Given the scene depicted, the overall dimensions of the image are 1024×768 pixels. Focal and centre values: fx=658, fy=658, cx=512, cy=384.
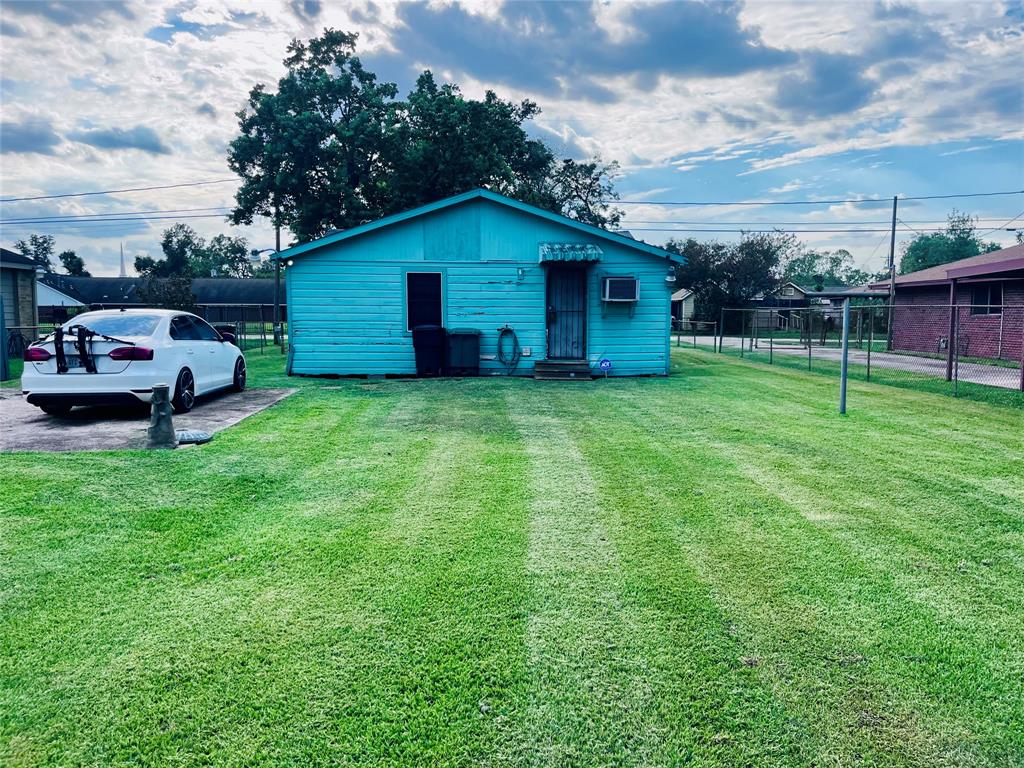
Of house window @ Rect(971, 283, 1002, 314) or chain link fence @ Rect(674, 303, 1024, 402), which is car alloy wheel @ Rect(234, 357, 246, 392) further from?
house window @ Rect(971, 283, 1002, 314)

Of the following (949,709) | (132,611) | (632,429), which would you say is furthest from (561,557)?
(632,429)

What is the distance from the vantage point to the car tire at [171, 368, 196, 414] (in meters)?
8.05

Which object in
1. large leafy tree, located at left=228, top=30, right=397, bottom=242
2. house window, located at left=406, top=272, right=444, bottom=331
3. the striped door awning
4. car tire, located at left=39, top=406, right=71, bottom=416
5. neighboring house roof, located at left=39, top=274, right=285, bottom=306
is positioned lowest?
car tire, located at left=39, top=406, right=71, bottom=416

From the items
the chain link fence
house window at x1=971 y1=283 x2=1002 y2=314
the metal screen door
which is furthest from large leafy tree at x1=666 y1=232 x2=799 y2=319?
the metal screen door

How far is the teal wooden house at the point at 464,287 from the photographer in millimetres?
13453

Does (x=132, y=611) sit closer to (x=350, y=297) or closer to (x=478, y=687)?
(x=478, y=687)

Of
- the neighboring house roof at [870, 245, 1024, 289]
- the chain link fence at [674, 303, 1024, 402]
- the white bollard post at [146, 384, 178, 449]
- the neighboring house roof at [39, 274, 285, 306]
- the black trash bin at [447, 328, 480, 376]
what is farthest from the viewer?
the neighboring house roof at [39, 274, 285, 306]

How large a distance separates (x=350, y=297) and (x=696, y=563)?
1123 cm

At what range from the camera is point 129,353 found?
24.3 ft

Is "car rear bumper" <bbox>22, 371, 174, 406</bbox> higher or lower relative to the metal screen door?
lower

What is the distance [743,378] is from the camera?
43.4 ft

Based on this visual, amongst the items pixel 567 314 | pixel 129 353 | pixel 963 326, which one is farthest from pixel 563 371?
pixel 963 326

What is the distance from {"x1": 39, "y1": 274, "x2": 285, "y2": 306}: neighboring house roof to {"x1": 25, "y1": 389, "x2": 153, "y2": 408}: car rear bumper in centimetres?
5283

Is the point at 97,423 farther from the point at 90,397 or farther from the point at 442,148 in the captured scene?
the point at 442,148
